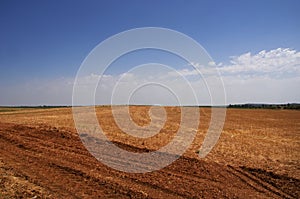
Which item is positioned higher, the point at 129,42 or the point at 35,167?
the point at 129,42

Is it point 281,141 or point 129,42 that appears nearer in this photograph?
point 129,42

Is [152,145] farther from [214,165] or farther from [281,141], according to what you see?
[281,141]

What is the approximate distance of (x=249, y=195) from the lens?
8.01 meters

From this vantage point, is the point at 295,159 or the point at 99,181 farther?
the point at 295,159

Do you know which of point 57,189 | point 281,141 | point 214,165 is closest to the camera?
point 57,189

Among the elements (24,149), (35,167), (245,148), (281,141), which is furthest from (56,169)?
(281,141)

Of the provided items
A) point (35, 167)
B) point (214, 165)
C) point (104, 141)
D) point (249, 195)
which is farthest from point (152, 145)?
point (249, 195)

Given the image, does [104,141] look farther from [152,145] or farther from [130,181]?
[130,181]

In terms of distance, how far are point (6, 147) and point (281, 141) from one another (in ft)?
50.3

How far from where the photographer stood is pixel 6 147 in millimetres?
13211

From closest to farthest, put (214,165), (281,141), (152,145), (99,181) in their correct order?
(99,181) < (214,165) < (152,145) < (281,141)

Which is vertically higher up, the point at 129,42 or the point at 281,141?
the point at 129,42

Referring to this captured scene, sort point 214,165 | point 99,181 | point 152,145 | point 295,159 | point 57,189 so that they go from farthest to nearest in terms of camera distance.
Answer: point 152,145 < point 295,159 < point 214,165 < point 99,181 < point 57,189

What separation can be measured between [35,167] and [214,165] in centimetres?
645
